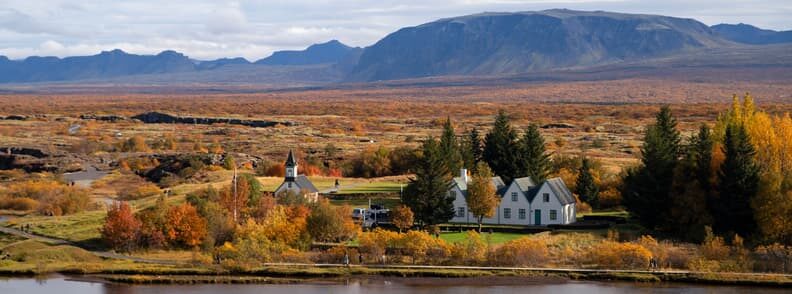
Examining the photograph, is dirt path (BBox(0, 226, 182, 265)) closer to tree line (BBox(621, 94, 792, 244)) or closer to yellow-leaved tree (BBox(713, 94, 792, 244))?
tree line (BBox(621, 94, 792, 244))

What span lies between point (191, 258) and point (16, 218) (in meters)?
19.4

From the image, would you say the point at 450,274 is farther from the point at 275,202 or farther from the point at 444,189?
the point at 275,202

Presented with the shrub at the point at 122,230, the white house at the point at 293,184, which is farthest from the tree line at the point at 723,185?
the shrub at the point at 122,230

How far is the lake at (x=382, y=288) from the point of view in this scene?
147 ft

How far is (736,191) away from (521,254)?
1168 cm

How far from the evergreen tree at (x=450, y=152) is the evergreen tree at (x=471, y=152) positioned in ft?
3.52

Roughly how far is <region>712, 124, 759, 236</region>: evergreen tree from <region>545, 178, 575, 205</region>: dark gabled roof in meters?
8.26

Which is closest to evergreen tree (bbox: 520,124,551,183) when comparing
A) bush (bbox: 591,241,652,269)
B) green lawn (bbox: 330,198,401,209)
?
green lawn (bbox: 330,198,401,209)

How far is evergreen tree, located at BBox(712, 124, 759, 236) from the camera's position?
52.7 meters

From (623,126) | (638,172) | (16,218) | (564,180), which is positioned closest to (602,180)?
(564,180)

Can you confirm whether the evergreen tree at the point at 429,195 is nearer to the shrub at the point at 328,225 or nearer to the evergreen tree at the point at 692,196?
the shrub at the point at 328,225

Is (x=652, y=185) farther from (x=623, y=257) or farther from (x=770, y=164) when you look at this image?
(x=623, y=257)

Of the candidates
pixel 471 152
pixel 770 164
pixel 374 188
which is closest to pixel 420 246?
pixel 770 164

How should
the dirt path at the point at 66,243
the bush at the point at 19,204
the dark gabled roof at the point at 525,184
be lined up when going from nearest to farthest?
the dirt path at the point at 66,243 → the dark gabled roof at the point at 525,184 → the bush at the point at 19,204
